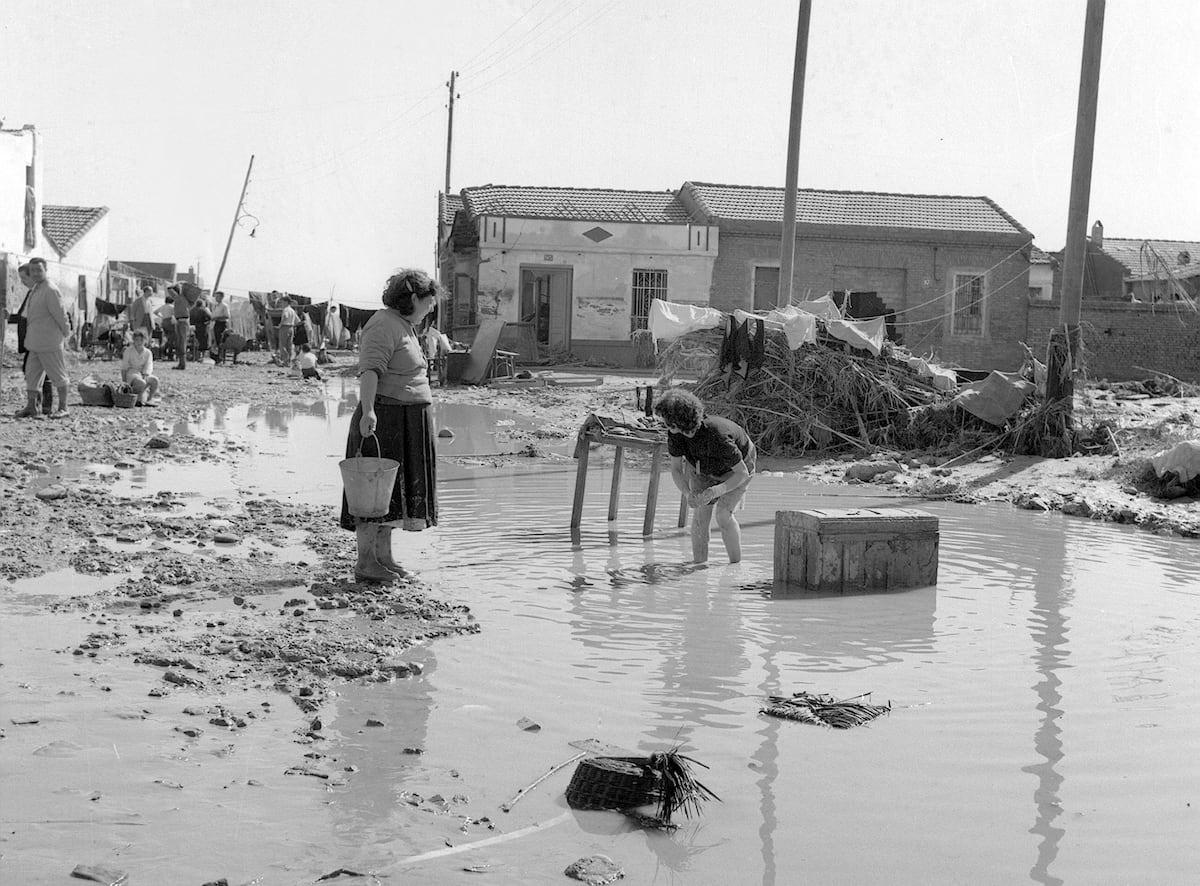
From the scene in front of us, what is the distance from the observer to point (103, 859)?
3527mm

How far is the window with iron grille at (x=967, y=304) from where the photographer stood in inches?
1313

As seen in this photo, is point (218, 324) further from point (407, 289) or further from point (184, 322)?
point (407, 289)

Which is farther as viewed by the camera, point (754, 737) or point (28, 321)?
point (28, 321)

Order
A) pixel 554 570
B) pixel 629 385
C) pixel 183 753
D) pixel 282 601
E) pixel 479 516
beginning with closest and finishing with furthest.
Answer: pixel 183 753, pixel 282 601, pixel 554 570, pixel 479 516, pixel 629 385

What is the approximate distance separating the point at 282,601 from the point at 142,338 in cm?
1154

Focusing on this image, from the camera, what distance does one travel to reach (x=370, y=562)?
24.0 feet

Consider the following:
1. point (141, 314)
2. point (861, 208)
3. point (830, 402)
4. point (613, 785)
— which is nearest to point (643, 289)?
point (861, 208)

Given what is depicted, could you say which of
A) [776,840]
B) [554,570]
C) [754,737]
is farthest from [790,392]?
[776,840]

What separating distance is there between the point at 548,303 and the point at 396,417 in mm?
27378

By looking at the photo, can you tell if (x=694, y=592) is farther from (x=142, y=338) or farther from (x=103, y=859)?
(x=142, y=338)

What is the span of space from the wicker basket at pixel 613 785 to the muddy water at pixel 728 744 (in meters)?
0.06

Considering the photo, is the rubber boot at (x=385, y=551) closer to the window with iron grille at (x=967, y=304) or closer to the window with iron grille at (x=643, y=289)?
the window with iron grille at (x=643, y=289)

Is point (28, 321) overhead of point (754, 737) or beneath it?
overhead

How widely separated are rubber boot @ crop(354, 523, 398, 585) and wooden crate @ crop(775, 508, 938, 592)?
2.45 m
